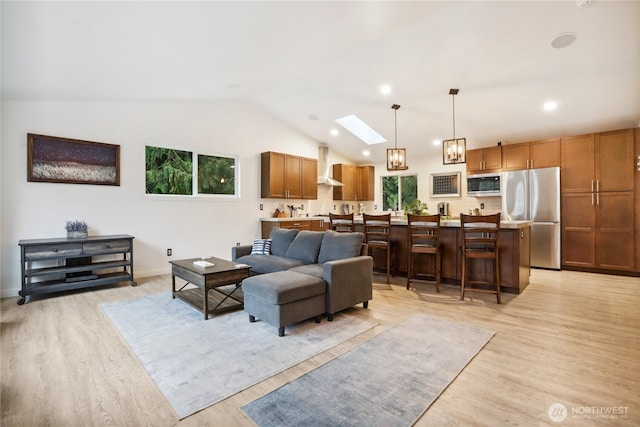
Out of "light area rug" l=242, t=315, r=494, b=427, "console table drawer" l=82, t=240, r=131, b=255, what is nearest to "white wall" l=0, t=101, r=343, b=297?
"console table drawer" l=82, t=240, r=131, b=255

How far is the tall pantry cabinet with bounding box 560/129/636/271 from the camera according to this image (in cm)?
498

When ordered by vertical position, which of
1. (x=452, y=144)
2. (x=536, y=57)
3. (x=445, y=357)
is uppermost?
(x=536, y=57)

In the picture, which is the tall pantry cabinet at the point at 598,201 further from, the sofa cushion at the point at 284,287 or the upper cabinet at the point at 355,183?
the sofa cushion at the point at 284,287

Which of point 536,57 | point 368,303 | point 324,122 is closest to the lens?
point 368,303

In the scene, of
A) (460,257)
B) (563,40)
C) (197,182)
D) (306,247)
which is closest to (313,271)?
(306,247)

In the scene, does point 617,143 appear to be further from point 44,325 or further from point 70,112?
point 70,112

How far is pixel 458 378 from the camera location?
6.83 ft

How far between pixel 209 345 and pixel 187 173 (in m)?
4.04

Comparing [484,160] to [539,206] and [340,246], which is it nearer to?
[539,206]

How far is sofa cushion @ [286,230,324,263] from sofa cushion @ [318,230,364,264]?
93 mm

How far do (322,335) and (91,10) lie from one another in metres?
3.21

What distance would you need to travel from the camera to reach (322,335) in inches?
109

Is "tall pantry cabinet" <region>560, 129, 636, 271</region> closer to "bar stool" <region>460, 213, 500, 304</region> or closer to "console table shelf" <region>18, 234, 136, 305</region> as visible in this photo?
"bar stool" <region>460, 213, 500, 304</region>

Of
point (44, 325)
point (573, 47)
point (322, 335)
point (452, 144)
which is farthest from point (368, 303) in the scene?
point (573, 47)
